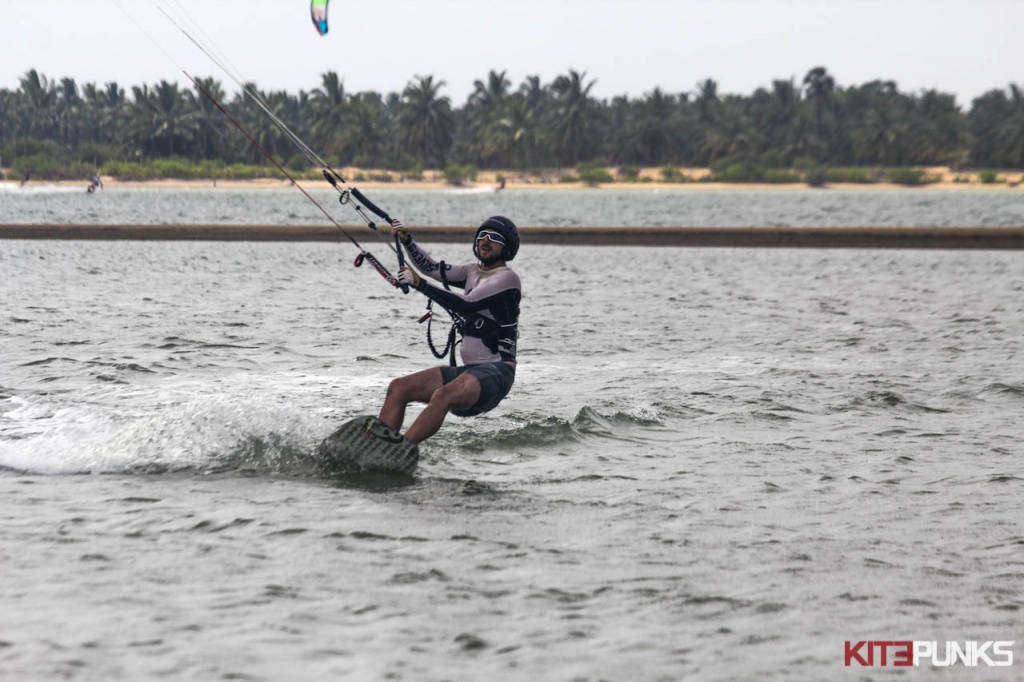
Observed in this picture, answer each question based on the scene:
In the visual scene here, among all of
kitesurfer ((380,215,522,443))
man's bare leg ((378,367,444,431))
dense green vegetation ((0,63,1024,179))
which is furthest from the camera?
dense green vegetation ((0,63,1024,179))

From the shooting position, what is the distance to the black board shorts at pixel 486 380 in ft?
30.6

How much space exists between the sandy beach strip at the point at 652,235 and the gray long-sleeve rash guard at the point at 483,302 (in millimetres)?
26387

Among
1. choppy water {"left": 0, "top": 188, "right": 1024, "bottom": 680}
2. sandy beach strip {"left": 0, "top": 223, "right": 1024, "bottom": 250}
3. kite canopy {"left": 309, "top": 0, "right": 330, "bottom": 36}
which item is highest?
kite canopy {"left": 309, "top": 0, "right": 330, "bottom": 36}

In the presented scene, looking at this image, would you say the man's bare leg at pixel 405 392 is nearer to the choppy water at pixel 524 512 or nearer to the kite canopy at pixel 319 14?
the choppy water at pixel 524 512

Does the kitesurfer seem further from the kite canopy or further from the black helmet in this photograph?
the kite canopy

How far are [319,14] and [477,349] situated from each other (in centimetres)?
385

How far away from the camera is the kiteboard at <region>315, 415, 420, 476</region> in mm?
9117

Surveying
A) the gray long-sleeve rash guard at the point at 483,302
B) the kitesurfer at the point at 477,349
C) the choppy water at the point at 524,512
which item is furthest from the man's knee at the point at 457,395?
the choppy water at the point at 524,512

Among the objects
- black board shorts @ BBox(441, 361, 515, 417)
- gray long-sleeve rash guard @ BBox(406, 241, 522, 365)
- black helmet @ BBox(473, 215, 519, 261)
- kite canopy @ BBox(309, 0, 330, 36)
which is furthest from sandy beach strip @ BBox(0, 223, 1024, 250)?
black board shorts @ BBox(441, 361, 515, 417)

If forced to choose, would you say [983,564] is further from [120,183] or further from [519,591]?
[120,183]

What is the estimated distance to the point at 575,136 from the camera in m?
168

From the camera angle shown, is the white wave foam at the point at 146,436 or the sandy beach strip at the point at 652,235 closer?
the white wave foam at the point at 146,436

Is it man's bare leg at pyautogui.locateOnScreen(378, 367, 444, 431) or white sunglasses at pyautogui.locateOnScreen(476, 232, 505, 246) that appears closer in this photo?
man's bare leg at pyautogui.locateOnScreen(378, 367, 444, 431)

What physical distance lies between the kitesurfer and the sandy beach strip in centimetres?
2667
